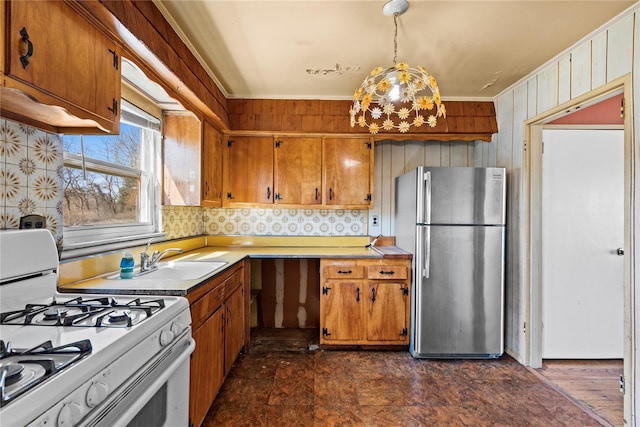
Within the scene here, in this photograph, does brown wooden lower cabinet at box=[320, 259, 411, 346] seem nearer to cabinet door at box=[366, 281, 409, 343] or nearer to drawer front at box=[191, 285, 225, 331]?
cabinet door at box=[366, 281, 409, 343]

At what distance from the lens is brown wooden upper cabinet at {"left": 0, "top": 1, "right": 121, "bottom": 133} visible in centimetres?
92

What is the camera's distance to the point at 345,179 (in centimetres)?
302

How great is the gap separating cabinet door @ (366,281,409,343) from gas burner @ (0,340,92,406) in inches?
87.8

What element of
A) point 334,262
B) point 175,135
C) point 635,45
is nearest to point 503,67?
point 635,45

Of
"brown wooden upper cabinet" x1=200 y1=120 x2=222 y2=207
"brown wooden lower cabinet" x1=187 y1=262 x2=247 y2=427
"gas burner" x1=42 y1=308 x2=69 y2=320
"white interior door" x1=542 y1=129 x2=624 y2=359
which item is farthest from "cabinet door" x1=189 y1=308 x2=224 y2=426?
"white interior door" x1=542 y1=129 x2=624 y2=359

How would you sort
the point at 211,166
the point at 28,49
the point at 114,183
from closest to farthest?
the point at 28,49
the point at 114,183
the point at 211,166

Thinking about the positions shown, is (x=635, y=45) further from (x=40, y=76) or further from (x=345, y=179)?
(x=40, y=76)

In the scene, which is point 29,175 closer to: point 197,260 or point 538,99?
point 197,260

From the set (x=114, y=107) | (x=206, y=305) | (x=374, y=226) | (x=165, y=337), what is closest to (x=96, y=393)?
(x=165, y=337)

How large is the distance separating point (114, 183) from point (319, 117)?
1843 millimetres

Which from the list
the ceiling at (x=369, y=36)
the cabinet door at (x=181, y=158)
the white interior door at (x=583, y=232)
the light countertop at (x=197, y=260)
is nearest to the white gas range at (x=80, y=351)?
the light countertop at (x=197, y=260)

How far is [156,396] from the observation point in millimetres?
1077

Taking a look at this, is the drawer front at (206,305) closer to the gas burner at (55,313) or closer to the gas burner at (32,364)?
the gas burner at (55,313)

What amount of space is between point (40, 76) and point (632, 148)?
278 centimetres
